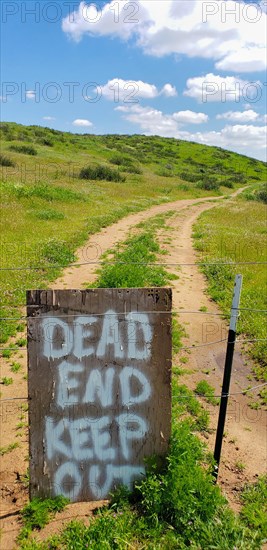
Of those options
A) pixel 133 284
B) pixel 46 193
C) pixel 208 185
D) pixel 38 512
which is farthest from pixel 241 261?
pixel 208 185

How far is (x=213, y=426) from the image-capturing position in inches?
261

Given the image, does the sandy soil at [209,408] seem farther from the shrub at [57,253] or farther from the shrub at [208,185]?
the shrub at [208,185]

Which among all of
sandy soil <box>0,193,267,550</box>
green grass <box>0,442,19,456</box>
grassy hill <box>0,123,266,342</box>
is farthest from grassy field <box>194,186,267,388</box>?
grassy hill <box>0,123,266,342</box>

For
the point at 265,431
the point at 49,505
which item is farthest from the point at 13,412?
the point at 265,431

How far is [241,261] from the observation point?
18094 mm

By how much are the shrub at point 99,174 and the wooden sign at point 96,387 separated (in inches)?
1730

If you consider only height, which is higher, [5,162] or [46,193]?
[5,162]

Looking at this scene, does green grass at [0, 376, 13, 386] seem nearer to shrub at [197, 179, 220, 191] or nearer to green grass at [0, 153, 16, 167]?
green grass at [0, 153, 16, 167]

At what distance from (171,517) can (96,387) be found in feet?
5.22

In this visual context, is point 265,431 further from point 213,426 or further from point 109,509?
point 109,509

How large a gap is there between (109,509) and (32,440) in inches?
47.1

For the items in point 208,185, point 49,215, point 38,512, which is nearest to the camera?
point 38,512

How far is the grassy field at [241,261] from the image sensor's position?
10156mm

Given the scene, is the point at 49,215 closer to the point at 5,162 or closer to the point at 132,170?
the point at 5,162
